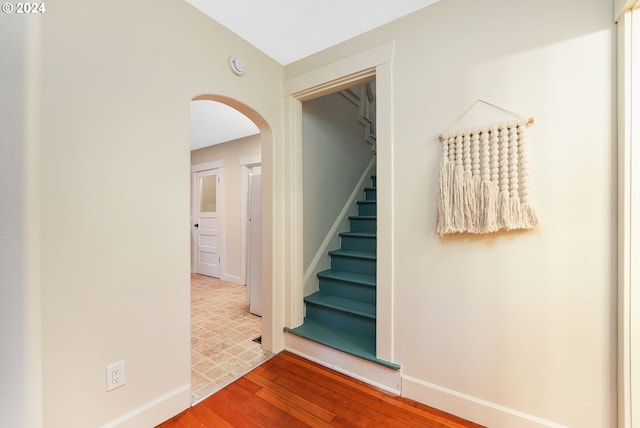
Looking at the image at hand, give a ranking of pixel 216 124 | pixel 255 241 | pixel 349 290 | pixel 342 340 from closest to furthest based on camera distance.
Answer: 1. pixel 342 340
2. pixel 349 290
3. pixel 255 241
4. pixel 216 124

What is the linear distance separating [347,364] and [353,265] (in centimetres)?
86

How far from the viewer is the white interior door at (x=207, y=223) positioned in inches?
184

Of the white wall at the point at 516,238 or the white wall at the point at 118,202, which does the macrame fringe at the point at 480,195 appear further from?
the white wall at the point at 118,202

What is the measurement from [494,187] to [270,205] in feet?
4.92

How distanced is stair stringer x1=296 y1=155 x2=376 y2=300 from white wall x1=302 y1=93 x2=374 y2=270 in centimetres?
5

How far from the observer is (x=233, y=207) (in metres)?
4.41

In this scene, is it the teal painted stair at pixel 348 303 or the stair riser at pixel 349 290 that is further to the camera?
the stair riser at pixel 349 290

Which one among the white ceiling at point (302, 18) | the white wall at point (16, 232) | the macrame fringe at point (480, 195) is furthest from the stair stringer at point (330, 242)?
the white wall at point (16, 232)

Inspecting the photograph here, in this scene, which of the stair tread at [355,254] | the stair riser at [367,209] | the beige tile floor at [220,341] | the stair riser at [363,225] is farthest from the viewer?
the stair riser at [367,209]

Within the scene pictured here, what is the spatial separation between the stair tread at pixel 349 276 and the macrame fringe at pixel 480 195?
844 millimetres

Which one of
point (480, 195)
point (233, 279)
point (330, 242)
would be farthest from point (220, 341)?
point (480, 195)

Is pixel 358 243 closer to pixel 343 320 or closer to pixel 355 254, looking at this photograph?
pixel 355 254

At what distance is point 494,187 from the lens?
4.33ft

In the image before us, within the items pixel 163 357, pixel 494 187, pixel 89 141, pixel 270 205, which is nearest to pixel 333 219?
pixel 270 205
